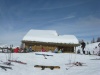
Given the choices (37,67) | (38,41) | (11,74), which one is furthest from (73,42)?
(11,74)

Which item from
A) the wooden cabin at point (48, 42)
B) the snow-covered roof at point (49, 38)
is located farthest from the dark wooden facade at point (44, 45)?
the snow-covered roof at point (49, 38)

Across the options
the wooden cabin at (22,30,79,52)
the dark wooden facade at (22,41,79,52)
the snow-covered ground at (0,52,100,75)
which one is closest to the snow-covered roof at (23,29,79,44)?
the wooden cabin at (22,30,79,52)

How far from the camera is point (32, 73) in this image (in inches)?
711

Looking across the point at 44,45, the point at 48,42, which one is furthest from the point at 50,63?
the point at 44,45

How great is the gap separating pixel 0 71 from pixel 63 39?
2528cm

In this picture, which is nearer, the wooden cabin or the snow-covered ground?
the snow-covered ground

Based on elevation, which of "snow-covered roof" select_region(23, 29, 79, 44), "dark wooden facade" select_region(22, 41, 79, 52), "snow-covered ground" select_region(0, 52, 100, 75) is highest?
"snow-covered roof" select_region(23, 29, 79, 44)

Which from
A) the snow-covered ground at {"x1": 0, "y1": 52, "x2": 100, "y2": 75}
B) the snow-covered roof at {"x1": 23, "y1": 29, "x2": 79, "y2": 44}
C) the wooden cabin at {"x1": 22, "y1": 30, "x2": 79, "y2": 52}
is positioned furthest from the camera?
the snow-covered roof at {"x1": 23, "y1": 29, "x2": 79, "y2": 44}

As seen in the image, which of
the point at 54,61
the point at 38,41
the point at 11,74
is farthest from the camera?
the point at 38,41

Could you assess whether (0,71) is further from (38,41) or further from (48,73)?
(38,41)

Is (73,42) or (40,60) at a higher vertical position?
(73,42)

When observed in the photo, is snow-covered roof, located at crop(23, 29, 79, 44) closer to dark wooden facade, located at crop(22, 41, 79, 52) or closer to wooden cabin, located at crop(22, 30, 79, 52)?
wooden cabin, located at crop(22, 30, 79, 52)

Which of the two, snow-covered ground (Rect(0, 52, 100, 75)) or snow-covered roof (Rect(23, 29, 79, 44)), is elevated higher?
snow-covered roof (Rect(23, 29, 79, 44))

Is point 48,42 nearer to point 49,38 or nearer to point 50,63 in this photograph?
point 49,38
